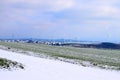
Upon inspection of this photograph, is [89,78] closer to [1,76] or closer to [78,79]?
[78,79]

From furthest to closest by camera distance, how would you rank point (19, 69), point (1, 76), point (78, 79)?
point (19, 69) < point (78, 79) < point (1, 76)

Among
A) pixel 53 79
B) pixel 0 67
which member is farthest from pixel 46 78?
pixel 0 67

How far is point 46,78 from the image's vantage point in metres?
19.3

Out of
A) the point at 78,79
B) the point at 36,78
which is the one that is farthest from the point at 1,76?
the point at 78,79

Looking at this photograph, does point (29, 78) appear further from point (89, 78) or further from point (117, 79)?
point (117, 79)

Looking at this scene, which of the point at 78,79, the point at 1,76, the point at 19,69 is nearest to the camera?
the point at 1,76

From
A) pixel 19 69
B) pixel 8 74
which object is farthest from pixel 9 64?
pixel 8 74

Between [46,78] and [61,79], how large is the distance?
1.09m

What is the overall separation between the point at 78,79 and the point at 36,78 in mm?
3432

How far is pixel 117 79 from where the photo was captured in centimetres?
2303

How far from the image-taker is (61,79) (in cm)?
1938

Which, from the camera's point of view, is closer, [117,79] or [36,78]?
[36,78]

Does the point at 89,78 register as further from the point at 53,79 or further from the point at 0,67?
the point at 0,67

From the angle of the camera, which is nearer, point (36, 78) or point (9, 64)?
point (36, 78)
